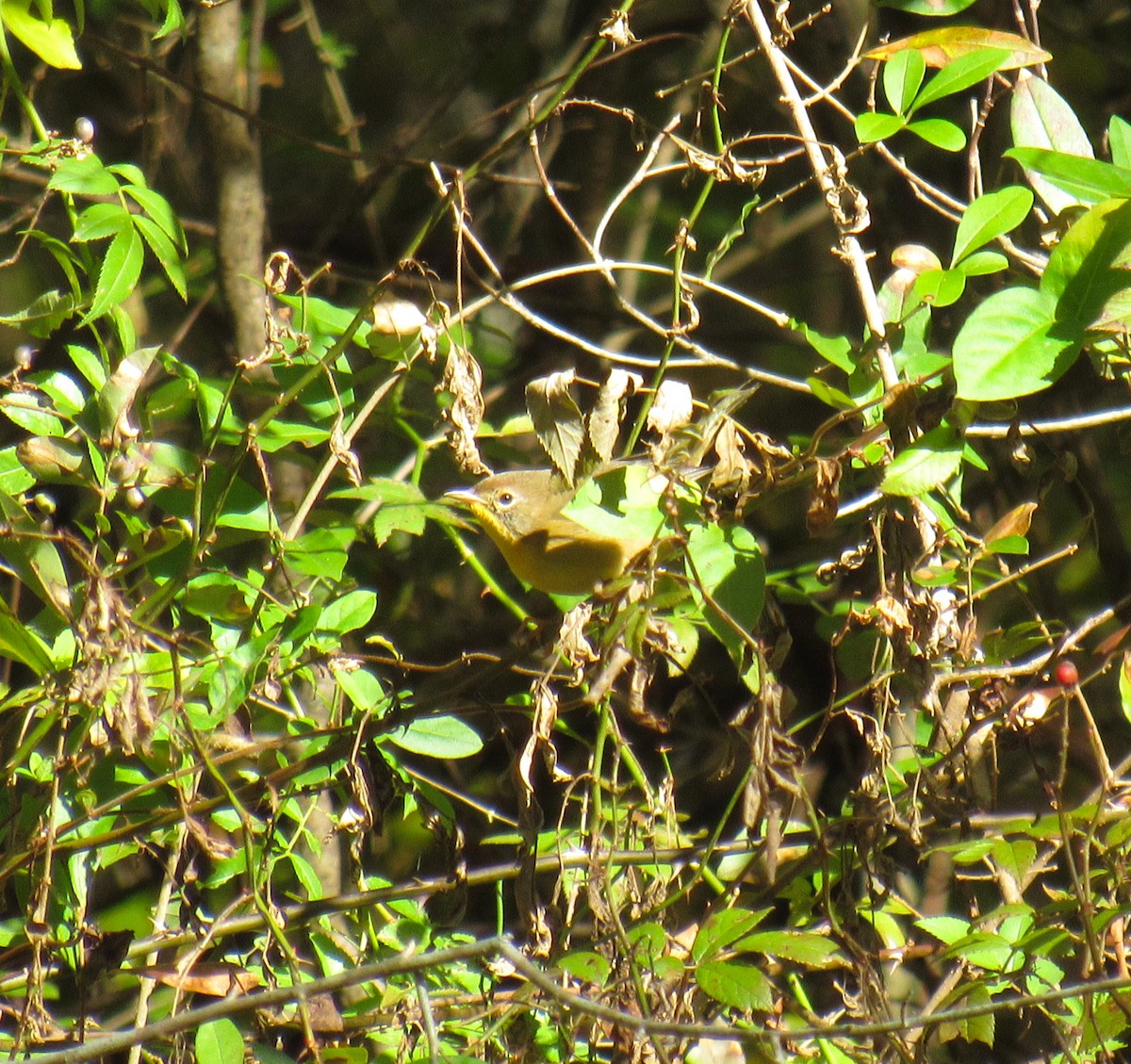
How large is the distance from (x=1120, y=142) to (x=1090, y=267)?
0.37m

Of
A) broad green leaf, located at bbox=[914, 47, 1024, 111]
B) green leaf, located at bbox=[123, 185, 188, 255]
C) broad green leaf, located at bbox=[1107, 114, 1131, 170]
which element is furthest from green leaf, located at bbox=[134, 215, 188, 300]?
broad green leaf, located at bbox=[1107, 114, 1131, 170]

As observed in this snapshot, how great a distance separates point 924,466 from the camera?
1.94 meters

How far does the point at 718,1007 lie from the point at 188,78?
3.23 metres

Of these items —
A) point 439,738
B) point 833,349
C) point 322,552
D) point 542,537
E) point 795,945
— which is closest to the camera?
point 795,945

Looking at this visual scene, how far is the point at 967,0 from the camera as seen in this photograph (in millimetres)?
2352

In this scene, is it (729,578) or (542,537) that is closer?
(729,578)

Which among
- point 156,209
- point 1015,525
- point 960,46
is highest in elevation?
point 960,46

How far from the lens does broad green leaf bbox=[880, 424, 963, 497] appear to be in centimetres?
192

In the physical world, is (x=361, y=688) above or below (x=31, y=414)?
below

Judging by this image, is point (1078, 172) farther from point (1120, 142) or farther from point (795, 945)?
point (795, 945)

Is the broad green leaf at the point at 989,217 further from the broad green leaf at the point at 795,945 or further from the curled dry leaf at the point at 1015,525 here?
the broad green leaf at the point at 795,945

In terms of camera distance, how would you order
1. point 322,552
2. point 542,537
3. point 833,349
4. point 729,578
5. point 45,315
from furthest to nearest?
point 542,537, point 322,552, point 45,315, point 833,349, point 729,578

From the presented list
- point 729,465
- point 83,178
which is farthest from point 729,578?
point 83,178

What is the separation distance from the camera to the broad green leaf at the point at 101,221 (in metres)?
2.29
